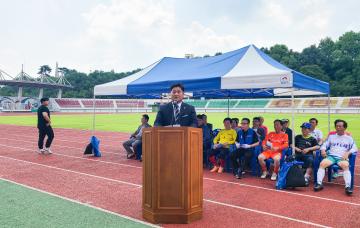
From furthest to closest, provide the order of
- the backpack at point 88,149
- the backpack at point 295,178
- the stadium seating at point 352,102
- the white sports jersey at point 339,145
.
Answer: the stadium seating at point 352,102, the backpack at point 88,149, the white sports jersey at point 339,145, the backpack at point 295,178

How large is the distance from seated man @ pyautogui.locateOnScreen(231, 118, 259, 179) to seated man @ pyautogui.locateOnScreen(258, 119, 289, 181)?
1.13ft

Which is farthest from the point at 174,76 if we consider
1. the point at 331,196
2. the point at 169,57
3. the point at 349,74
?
the point at 349,74

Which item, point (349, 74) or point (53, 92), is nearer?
point (349, 74)

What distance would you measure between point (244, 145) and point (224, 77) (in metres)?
1.69

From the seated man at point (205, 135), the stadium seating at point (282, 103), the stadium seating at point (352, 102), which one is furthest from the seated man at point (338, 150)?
the stadium seating at point (352, 102)

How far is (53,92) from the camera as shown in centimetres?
8450

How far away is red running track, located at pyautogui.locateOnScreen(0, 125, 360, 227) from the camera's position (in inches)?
184

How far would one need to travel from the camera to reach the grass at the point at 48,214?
14.1ft

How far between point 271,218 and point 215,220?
81cm

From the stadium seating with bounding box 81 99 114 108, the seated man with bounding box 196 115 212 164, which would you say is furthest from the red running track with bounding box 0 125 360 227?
the stadium seating with bounding box 81 99 114 108

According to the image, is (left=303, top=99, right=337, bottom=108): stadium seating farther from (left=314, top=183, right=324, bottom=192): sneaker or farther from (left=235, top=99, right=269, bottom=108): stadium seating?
(left=314, top=183, right=324, bottom=192): sneaker

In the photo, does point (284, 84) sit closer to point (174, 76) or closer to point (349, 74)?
point (174, 76)

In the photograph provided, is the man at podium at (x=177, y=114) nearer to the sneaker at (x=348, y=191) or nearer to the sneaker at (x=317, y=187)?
the sneaker at (x=317, y=187)

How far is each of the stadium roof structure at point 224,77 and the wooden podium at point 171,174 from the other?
3443 mm
